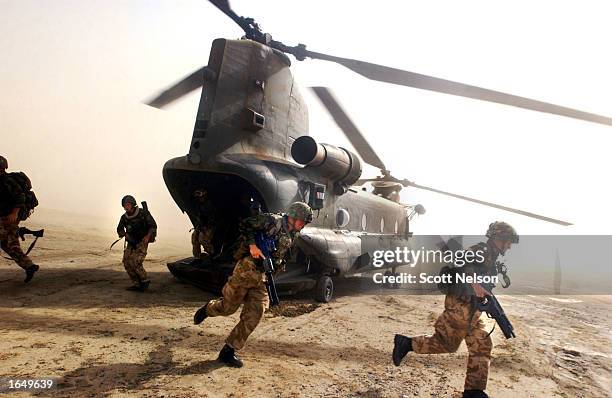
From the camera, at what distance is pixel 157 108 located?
7.82 meters

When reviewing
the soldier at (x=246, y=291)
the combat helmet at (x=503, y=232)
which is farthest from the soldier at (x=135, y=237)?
the combat helmet at (x=503, y=232)

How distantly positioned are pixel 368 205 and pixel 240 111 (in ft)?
16.4

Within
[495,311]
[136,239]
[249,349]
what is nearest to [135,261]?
[136,239]

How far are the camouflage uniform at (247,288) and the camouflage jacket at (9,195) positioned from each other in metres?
4.60

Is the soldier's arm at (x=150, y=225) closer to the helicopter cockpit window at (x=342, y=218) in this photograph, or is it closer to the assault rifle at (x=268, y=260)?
the assault rifle at (x=268, y=260)

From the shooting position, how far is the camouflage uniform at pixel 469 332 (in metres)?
3.42

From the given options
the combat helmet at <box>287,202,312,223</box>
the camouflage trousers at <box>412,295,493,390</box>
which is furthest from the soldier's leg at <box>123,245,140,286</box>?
the camouflage trousers at <box>412,295,493,390</box>

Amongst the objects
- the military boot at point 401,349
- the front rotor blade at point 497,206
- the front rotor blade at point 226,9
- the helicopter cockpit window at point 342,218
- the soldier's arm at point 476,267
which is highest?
the front rotor blade at point 226,9

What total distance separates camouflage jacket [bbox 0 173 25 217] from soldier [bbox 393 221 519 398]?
21.6 feet

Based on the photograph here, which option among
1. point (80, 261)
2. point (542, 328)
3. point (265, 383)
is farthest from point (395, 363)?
point (80, 261)

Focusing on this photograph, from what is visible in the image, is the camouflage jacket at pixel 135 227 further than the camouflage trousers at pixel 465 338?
Yes

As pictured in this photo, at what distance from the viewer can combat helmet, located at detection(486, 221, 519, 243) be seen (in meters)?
3.95

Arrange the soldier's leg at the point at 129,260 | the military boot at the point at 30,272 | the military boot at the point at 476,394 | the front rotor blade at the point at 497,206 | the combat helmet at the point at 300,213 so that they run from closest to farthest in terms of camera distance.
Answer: the military boot at the point at 476,394, the combat helmet at the point at 300,213, the military boot at the point at 30,272, the soldier's leg at the point at 129,260, the front rotor blade at the point at 497,206

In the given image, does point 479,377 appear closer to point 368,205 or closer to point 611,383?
point 611,383
